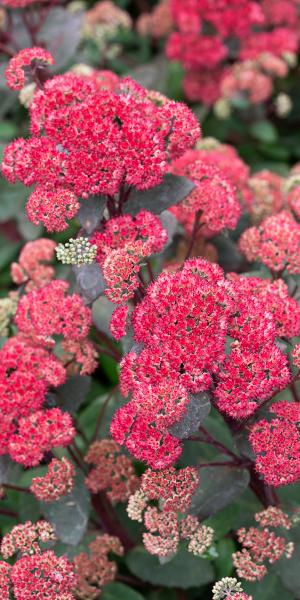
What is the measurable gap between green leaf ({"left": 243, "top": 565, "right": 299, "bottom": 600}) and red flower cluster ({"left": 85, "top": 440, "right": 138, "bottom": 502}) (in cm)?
33

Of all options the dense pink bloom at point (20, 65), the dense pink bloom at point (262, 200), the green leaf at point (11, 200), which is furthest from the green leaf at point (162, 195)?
the green leaf at point (11, 200)

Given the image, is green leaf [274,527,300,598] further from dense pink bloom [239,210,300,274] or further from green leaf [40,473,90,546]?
dense pink bloom [239,210,300,274]

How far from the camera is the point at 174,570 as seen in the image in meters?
1.75

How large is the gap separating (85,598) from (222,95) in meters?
1.85

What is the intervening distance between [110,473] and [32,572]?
0.31 m

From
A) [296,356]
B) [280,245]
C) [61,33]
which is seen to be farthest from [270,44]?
[296,356]

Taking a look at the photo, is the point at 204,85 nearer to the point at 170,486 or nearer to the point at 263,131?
the point at 263,131

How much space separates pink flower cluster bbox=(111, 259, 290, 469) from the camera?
4.10 ft

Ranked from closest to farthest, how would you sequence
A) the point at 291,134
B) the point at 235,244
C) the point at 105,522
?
1. the point at 105,522
2. the point at 235,244
3. the point at 291,134

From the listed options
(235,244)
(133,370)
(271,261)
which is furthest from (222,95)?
(133,370)

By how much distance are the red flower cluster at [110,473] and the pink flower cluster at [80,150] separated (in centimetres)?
54

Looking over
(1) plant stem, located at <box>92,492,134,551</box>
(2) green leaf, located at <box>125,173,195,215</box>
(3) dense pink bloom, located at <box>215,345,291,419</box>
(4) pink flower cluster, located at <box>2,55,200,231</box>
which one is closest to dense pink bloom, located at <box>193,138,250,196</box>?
(2) green leaf, located at <box>125,173,195,215</box>

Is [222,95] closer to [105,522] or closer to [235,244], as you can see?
[235,244]

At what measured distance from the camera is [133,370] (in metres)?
1.30
